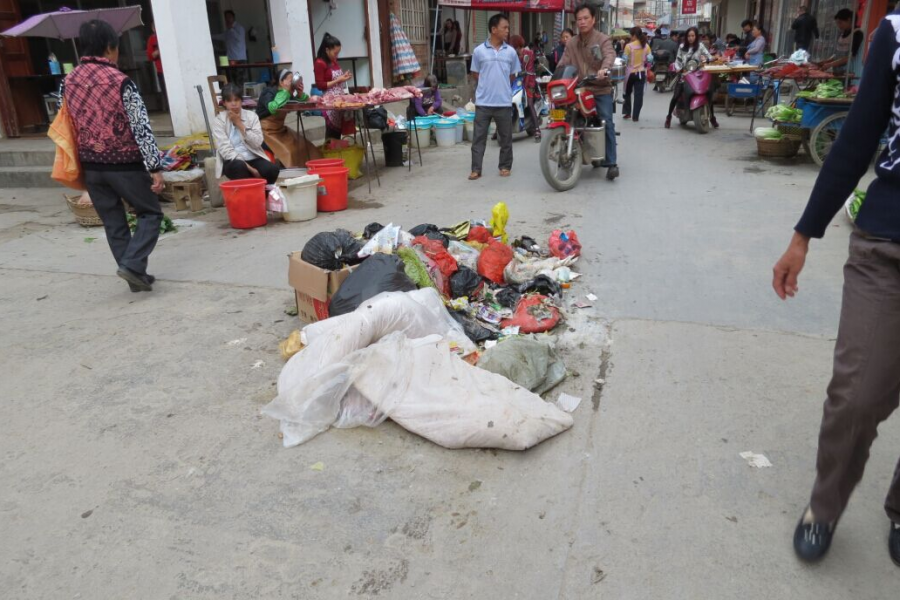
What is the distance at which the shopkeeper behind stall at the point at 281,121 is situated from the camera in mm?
7746

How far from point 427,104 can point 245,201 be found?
573 cm

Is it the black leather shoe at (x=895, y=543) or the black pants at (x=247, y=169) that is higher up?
the black pants at (x=247, y=169)

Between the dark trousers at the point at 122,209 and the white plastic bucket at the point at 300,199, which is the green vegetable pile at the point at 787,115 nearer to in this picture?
the white plastic bucket at the point at 300,199

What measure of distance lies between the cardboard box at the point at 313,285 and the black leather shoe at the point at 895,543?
9.31 ft

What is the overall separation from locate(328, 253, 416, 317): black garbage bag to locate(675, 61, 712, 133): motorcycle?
8.74 metres

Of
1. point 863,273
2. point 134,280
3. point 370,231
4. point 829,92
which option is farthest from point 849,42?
point 134,280

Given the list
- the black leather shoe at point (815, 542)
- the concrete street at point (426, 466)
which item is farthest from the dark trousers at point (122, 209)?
the black leather shoe at point (815, 542)

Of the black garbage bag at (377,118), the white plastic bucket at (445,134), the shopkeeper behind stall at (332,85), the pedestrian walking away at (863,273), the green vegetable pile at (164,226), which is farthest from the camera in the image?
the white plastic bucket at (445,134)

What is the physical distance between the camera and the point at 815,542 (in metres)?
2.16

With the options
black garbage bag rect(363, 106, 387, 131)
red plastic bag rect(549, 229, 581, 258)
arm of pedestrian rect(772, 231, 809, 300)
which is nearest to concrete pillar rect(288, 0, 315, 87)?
black garbage bag rect(363, 106, 387, 131)

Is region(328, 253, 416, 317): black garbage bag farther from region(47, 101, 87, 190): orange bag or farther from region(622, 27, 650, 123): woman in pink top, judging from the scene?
region(622, 27, 650, 123): woman in pink top

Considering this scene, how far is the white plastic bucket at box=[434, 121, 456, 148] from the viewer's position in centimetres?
1139

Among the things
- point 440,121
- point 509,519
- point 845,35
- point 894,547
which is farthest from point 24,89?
point 845,35

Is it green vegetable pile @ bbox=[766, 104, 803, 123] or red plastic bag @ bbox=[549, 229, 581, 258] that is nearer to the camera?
red plastic bag @ bbox=[549, 229, 581, 258]
